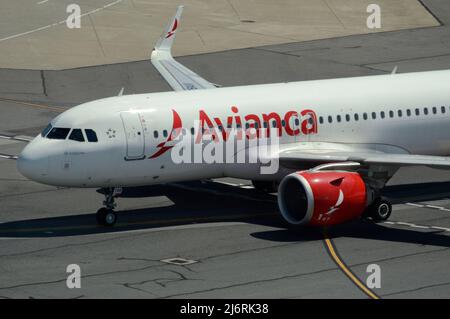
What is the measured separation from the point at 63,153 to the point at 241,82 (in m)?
27.2

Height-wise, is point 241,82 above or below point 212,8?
below

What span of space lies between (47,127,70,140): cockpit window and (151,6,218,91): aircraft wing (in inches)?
478

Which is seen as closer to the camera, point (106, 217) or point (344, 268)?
point (344, 268)

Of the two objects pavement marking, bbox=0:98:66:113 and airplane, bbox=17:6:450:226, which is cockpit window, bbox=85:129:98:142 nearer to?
airplane, bbox=17:6:450:226

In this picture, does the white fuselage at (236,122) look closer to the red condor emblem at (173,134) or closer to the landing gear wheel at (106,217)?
the red condor emblem at (173,134)

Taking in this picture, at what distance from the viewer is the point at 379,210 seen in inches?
1700

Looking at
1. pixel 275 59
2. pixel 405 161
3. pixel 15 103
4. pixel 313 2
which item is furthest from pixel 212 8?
pixel 405 161

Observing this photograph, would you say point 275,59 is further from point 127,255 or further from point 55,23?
point 127,255

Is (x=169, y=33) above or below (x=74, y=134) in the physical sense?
above

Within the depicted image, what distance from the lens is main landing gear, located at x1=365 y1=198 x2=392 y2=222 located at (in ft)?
142

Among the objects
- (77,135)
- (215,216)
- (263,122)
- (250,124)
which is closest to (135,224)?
(215,216)

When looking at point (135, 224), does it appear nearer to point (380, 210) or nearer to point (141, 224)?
point (141, 224)

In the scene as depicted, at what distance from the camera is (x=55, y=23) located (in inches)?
3127

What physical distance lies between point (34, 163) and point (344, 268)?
11215 mm
